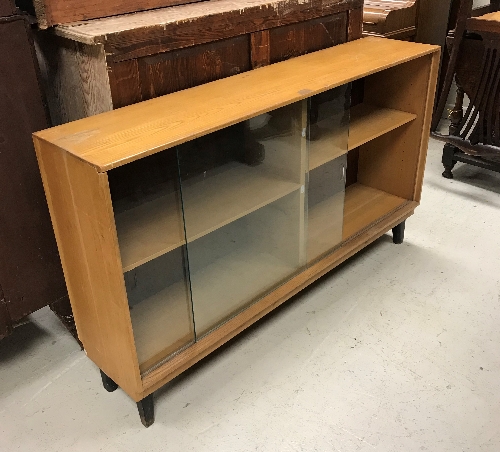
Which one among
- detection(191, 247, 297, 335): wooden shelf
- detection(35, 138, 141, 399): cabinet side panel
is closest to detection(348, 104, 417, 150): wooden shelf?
detection(191, 247, 297, 335): wooden shelf

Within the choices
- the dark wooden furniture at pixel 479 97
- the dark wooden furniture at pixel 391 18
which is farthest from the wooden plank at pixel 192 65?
the dark wooden furniture at pixel 479 97

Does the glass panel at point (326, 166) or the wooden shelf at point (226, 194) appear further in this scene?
the glass panel at point (326, 166)

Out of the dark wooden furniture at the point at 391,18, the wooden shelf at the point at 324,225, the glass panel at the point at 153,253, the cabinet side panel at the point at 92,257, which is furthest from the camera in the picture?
the dark wooden furniture at the point at 391,18

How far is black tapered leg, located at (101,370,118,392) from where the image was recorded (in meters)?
1.68

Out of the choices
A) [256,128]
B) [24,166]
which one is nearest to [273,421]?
[256,128]

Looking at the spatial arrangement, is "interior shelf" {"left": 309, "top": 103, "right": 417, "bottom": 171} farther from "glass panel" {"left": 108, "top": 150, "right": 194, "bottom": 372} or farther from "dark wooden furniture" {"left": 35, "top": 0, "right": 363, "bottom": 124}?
"glass panel" {"left": 108, "top": 150, "right": 194, "bottom": 372}

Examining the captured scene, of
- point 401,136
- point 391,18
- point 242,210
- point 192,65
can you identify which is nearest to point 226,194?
point 242,210

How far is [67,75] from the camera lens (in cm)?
157

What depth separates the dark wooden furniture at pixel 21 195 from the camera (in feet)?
4.62

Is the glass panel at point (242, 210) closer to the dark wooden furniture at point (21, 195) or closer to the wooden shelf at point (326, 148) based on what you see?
the wooden shelf at point (326, 148)

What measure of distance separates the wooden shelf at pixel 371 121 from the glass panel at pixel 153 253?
0.86 metres

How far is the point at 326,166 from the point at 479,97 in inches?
50.6

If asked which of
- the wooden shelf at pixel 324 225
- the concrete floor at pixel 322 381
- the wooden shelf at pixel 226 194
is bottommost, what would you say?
the concrete floor at pixel 322 381

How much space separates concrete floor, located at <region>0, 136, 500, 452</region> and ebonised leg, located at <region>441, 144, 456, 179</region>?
33.8 inches
